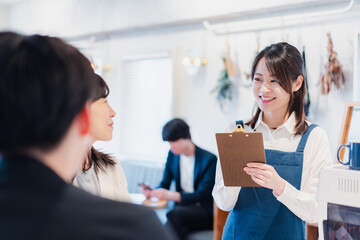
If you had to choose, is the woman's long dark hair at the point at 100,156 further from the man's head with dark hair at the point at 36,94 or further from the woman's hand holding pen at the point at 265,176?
the man's head with dark hair at the point at 36,94

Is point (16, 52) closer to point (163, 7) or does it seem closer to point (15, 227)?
point (15, 227)

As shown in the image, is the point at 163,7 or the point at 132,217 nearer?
the point at 132,217

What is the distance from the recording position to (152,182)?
4246 millimetres

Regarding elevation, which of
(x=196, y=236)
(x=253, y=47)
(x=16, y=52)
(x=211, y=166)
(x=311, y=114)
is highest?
(x=253, y=47)

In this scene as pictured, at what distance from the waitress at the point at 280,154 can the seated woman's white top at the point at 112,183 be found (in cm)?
46

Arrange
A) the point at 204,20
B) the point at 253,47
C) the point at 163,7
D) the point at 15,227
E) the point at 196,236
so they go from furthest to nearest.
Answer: the point at 163,7
the point at 204,20
the point at 253,47
the point at 196,236
the point at 15,227

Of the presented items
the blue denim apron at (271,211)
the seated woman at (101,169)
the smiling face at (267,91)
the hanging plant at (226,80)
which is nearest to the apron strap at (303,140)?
the blue denim apron at (271,211)

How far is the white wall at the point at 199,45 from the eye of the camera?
3.27m

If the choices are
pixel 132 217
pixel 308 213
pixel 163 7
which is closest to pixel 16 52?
pixel 132 217

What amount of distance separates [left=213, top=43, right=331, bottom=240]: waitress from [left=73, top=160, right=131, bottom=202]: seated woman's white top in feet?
1.52

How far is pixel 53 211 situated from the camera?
0.53 metres

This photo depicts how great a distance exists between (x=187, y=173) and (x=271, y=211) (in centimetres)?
199

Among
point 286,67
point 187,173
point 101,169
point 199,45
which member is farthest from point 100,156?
point 199,45

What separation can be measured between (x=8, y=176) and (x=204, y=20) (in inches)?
145
